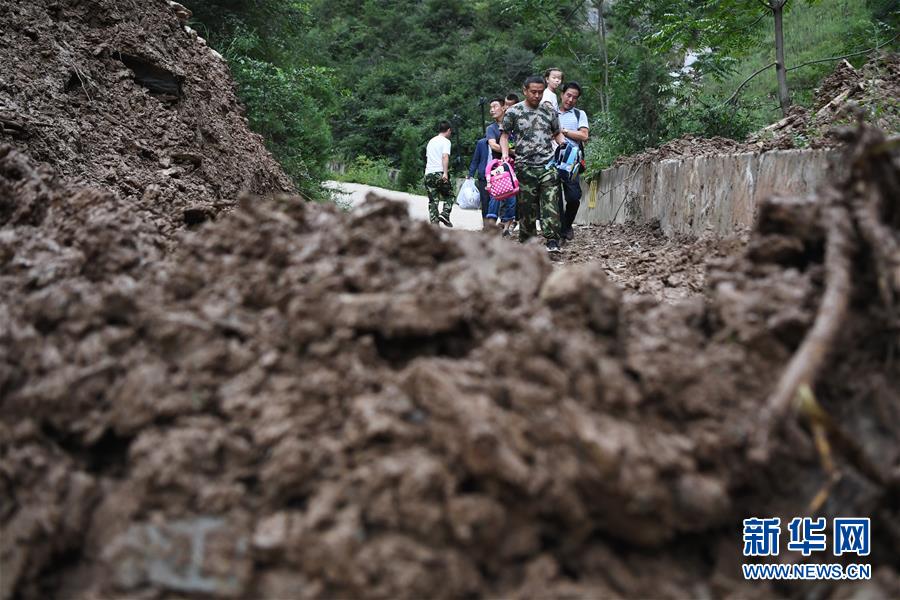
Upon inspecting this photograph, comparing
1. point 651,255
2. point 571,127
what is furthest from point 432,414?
point 571,127

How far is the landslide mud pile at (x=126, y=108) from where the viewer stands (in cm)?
515

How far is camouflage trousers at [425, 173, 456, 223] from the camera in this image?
10461mm

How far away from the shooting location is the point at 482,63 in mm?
35375

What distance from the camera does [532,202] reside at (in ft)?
25.8

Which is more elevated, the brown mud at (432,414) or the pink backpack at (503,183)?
the pink backpack at (503,183)

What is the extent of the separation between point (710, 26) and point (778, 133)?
3819 millimetres

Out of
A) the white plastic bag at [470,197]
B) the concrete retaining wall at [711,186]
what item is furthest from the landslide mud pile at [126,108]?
the concrete retaining wall at [711,186]

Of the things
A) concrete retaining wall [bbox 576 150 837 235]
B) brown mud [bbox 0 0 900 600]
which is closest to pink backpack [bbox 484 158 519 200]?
concrete retaining wall [bbox 576 150 837 235]

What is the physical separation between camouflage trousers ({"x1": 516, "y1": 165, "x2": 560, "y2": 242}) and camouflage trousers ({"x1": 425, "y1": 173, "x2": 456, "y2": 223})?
269cm

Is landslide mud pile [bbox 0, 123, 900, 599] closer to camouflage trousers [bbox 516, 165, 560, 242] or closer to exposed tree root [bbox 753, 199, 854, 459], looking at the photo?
exposed tree root [bbox 753, 199, 854, 459]

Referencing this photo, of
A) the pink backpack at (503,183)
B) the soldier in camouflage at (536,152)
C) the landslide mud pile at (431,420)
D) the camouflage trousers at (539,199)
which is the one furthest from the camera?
the pink backpack at (503,183)

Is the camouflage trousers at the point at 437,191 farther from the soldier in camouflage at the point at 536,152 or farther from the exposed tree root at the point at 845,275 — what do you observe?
the exposed tree root at the point at 845,275

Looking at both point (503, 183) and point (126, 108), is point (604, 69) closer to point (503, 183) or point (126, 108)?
point (503, 183)

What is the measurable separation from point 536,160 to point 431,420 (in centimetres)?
605
